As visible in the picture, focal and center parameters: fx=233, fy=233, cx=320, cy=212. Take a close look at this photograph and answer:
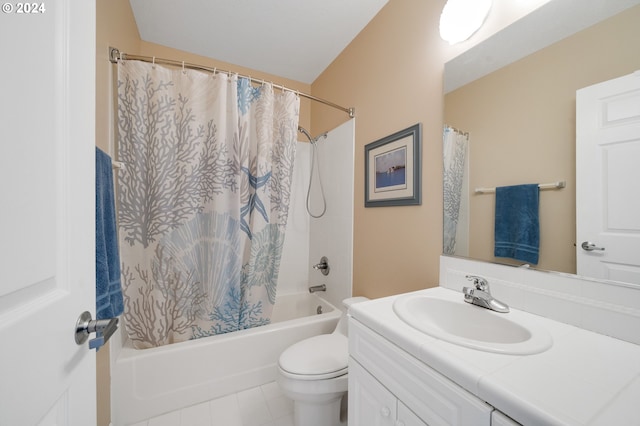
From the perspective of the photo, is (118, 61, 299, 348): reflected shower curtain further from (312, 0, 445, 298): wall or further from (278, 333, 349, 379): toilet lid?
(312, 0, 445, 298): wall

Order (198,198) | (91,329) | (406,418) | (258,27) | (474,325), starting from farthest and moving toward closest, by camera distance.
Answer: (258,27) < (198,198) < (474,325) < (406,418) < (91,329)

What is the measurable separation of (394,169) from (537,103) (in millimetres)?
688

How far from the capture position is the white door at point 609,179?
67 cm

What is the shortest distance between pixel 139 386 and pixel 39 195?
138 centimetres

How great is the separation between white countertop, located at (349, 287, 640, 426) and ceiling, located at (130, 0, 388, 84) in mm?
1871

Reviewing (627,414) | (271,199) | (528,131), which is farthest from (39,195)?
(528,131)

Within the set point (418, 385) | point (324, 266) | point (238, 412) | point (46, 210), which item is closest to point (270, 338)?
point (238, 412)

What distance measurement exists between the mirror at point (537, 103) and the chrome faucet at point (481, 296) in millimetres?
114

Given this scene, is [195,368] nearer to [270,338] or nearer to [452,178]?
[270,338]

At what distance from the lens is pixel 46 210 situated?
0.42 meters

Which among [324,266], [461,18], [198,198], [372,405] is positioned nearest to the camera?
[372,405]

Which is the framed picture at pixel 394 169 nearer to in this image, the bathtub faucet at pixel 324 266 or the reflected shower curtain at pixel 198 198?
the reflected shower curtain at pixel 198 198

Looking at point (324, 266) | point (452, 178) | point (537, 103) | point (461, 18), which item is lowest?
point (324, 266)

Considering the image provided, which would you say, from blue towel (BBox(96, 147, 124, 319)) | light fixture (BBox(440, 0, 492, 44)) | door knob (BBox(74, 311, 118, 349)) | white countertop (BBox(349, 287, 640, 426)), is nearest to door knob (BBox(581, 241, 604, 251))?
white countertop (BBox(349, 287, 640, 426))
